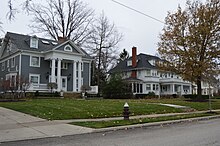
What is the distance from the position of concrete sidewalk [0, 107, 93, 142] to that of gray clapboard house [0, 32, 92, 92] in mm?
23052

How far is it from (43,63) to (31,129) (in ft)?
97.9

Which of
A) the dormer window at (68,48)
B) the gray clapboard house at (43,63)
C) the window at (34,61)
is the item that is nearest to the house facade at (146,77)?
→ the gray clapboard house at (43,63)

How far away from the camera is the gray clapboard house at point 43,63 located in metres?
37.6

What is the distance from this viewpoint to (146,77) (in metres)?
53.2

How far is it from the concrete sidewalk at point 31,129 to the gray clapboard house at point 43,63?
23.1 metres

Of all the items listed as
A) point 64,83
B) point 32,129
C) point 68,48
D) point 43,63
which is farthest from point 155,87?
point 32,129

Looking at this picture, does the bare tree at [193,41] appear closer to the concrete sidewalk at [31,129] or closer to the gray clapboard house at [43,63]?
the gray clapboard house at [43,63]

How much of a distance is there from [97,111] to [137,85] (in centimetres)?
3622

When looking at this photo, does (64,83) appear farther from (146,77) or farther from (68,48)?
(146,77)

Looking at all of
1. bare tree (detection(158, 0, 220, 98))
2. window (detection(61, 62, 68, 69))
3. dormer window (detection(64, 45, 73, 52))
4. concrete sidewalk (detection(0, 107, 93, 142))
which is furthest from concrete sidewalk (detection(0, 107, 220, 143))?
window (detection(61, 62, 68, 69))

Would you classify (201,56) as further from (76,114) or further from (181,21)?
(76,114)

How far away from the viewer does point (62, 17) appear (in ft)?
173

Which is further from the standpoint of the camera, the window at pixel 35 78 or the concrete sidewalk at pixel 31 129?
the window at pixel 35 78

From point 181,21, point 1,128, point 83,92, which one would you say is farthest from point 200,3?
point 1,128
